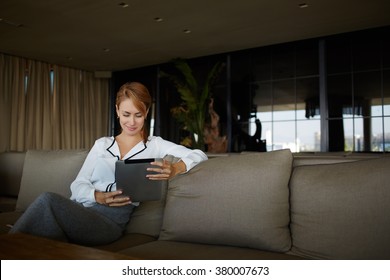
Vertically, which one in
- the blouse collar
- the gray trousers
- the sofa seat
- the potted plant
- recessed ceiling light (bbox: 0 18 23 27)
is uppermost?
recessed ceiling light (bbox: 0 18 23 27)

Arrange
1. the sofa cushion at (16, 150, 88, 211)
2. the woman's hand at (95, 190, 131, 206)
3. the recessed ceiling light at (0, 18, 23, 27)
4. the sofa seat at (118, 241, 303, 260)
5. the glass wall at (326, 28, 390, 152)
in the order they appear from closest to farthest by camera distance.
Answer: the sofa seat at (118, 241, 303, 260) → the woman's hand at (95, 190, 131, 206) → the sofa cushion at (16, 150, 88, 211) → the recessed ceiling light at (0, 18, 23, 27) → the glass wall at (326, 28, 390, 152)

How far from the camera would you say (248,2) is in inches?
150

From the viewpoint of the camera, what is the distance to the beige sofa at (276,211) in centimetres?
109

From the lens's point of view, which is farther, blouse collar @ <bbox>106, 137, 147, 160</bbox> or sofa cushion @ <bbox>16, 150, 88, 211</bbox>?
sofa cushion @ <bbox>16, 150, 88, 211</bbox>

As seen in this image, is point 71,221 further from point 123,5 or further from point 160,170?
point 123,5

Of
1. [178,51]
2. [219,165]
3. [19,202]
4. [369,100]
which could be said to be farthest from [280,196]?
[178,51]

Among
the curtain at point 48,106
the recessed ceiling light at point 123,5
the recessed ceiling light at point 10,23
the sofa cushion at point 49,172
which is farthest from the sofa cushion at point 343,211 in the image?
the curtain at point 48,106

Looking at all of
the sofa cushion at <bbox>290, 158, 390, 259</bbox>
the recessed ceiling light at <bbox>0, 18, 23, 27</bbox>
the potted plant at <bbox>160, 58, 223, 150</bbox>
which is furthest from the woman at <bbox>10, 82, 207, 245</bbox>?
the potted plant at <bbox>160, 58, 223, 150</bbox>

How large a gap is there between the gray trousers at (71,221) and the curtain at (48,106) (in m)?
5.32

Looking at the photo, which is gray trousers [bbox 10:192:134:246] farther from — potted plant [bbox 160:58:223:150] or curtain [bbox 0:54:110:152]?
curtain [bbox 0:54:110:152]

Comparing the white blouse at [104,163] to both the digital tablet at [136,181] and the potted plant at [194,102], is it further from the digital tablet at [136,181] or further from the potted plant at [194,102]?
the potted plant at [194,102]

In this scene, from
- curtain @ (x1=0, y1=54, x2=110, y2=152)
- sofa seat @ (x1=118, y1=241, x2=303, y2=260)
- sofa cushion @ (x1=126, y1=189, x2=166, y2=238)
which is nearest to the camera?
sofa seat @ (x1=118, y1=241, x2=303, y2=260)

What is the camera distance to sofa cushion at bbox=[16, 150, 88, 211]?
2.04 m

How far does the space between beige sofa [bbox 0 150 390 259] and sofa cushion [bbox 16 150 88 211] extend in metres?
0.68
